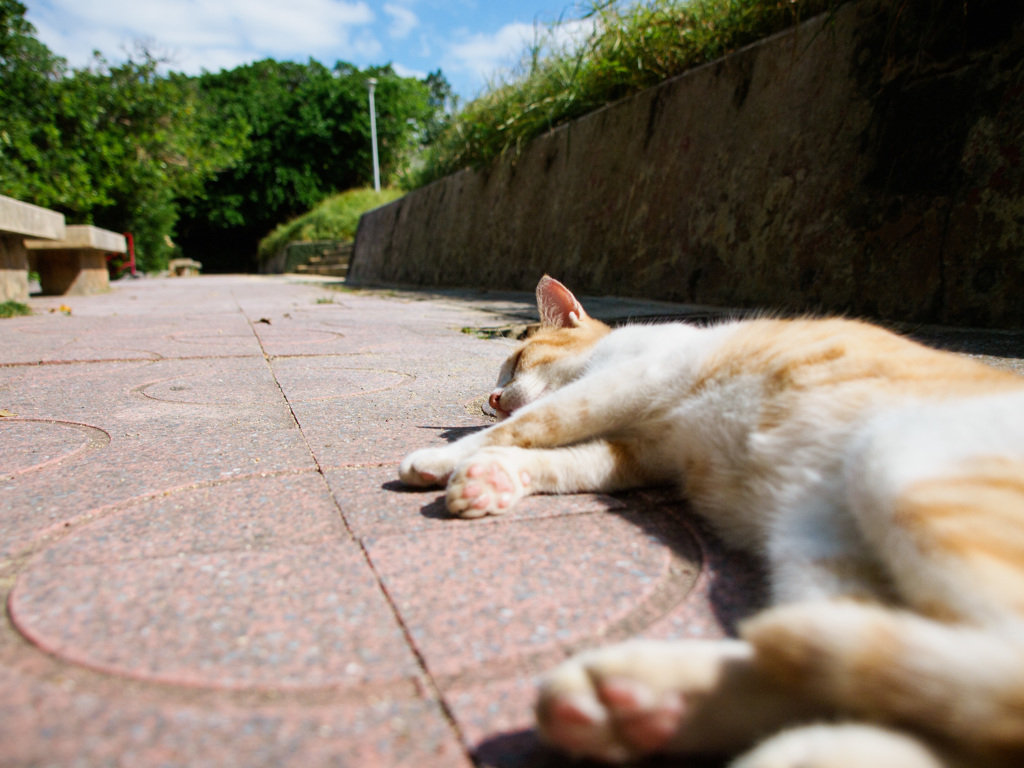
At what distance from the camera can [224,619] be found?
93cm

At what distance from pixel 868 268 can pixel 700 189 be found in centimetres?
158

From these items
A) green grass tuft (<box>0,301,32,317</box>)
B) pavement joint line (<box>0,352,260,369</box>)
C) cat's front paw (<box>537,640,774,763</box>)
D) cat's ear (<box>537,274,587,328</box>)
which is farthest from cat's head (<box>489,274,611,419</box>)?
green grass tuft (<box>0,301,32,317</box>)

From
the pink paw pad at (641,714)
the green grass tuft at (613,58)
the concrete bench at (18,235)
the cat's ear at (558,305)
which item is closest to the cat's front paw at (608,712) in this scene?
the pink paw pad at (641,714)

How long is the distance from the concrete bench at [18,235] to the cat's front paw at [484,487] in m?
6.06

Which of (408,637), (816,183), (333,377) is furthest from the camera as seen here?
(816,183)

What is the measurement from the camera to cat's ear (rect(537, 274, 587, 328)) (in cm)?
244

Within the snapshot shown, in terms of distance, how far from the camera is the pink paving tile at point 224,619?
82cm

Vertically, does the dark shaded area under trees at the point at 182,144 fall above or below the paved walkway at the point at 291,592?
above

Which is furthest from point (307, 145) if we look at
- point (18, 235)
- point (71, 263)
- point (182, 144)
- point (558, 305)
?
point (558, 305)

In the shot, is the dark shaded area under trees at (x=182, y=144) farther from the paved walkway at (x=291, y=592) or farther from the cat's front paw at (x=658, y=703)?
the cat's front paw at (x=658, y=703)

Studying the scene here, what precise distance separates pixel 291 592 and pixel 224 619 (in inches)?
3.9

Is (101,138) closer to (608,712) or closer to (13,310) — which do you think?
(13,310)

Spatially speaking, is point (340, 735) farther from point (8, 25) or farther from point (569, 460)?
point (8, 25)

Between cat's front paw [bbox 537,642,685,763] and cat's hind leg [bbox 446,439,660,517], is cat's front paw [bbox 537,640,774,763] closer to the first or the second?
cat's front paw [bbox 537,642,685,763]
